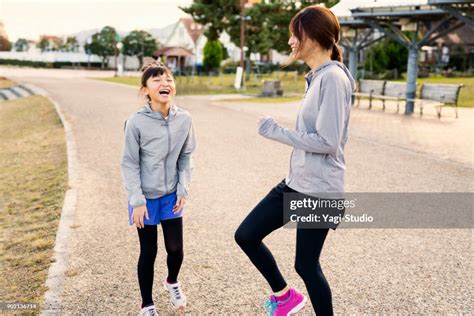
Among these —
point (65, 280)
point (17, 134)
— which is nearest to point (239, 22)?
point (17, 134)

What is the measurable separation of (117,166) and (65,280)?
4.51m

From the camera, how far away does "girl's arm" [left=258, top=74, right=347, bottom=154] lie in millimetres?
2510

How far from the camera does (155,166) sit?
3.19 metres

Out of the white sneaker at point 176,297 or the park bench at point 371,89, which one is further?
the park bench at point 371,89

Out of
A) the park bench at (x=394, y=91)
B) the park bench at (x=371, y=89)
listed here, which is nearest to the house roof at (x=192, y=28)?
the park bench at (x=371, y=89)

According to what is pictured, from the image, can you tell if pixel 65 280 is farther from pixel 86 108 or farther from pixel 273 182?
pixel 86 108

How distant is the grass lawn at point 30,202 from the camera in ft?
13.4

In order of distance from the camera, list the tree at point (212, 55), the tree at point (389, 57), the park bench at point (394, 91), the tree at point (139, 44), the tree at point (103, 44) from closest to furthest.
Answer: the park bench at point (394, 91), the tree at point (389, 57), the tree at point (212, 55), the tree at point (139, 44), the tree at point (103, 44)

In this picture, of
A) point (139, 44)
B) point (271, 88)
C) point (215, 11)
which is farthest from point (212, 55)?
point (139, 44)

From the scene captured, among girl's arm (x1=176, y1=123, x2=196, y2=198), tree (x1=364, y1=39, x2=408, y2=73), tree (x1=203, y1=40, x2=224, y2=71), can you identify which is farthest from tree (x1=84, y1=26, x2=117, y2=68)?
girl's arm (x1=176, y1=123, x2=196, y2=198)

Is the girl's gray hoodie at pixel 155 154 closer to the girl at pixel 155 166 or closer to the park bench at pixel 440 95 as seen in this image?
the girl at pixel 155 166

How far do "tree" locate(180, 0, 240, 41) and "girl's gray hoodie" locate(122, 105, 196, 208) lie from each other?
28755 millimetres

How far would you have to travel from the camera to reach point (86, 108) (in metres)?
17.4

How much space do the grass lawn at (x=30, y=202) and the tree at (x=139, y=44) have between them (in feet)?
196
